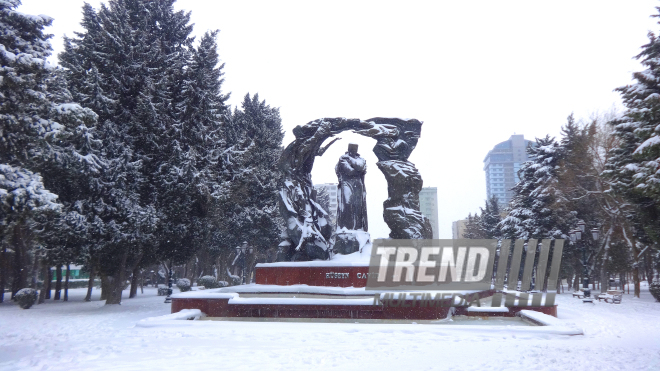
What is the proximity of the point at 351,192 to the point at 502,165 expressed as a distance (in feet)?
517

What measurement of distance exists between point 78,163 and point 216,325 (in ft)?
29.2

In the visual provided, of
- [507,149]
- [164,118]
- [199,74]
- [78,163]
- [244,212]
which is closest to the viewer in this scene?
[78,163]

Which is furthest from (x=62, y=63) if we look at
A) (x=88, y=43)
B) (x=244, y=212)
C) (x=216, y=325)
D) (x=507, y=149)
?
(x=507, y=149)

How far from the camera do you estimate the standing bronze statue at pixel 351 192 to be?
58.3ft

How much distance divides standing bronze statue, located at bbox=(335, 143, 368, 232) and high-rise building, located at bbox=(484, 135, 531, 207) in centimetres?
14953

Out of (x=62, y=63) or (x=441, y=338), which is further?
(x=62, y=63)

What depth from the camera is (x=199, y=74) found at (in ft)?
71.9

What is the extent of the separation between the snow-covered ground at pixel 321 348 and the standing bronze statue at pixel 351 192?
7264mm

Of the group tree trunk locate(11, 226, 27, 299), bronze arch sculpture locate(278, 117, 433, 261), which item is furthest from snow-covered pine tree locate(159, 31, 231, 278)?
tree trunk locate(11, 226, 27, 299)

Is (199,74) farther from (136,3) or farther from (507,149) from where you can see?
(507,149)

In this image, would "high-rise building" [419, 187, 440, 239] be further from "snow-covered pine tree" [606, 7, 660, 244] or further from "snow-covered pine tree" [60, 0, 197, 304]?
"snow-covered pine tree" [606, 7, 660, 244]

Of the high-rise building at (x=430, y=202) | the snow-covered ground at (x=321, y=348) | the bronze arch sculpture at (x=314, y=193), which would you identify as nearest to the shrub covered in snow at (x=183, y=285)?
the bronze arch sculpture at (x=314, y=193)

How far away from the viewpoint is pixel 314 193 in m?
18.8

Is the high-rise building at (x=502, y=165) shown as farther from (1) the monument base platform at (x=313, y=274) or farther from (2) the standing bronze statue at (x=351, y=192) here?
(1) the monument base platform at (x=313, y=274)
